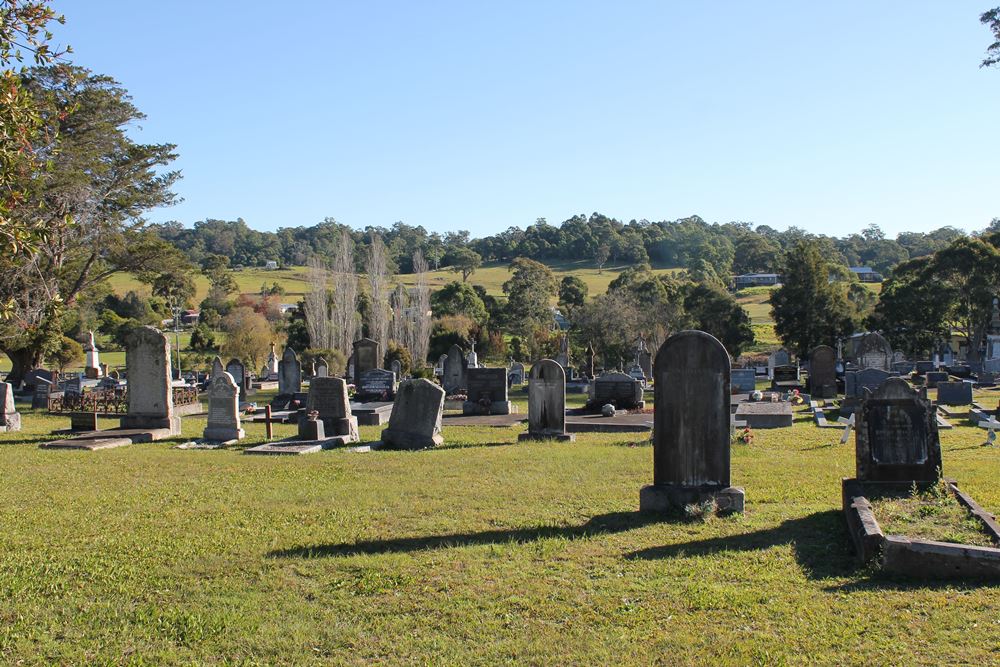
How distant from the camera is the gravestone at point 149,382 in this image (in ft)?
58.7

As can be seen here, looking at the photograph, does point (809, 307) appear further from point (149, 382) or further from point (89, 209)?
point (149, 382)

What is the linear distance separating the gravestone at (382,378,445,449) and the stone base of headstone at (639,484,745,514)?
272 inches

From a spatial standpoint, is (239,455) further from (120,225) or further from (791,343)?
(791,343)

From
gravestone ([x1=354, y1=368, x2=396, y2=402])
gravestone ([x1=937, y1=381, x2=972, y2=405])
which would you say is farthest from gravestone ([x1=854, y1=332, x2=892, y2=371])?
gravestone ([x1=354, y1=368, x2=396, y2=402])

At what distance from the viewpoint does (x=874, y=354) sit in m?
28.9

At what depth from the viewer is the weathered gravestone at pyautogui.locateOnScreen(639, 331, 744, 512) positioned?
8789mm

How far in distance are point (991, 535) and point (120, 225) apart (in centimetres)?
2989

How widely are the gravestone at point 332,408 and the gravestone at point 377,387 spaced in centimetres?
1097

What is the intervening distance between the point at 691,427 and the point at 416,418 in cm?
730

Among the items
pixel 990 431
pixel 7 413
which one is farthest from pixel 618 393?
pixel 7 413

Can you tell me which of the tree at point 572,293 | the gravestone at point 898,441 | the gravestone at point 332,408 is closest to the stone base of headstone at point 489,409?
the gravestone at point 332,408

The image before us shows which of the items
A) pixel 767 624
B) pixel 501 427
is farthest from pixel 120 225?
pixel 767 624

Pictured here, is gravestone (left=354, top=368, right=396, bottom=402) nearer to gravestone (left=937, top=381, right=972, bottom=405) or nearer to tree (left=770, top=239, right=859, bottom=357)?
gravestone (left=937, top=381, right=972, bottom=405)

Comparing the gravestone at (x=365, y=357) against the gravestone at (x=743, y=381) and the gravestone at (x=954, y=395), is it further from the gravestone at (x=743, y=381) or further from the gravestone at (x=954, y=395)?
the gravestone at (x=954, y=395)
